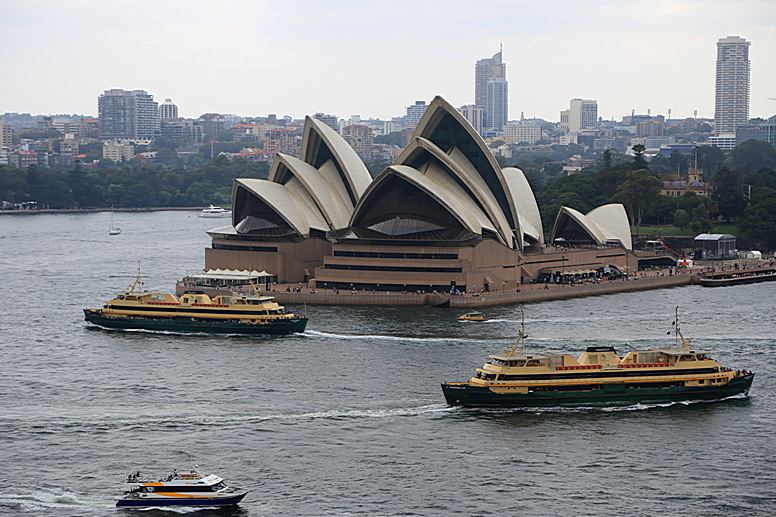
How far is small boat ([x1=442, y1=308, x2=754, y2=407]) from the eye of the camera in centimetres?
4516

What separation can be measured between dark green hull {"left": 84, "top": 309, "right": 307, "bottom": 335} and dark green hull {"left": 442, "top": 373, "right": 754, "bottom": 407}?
19991mm

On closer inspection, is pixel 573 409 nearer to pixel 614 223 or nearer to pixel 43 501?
pixel 43 501

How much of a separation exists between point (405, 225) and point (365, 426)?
41.2 metres

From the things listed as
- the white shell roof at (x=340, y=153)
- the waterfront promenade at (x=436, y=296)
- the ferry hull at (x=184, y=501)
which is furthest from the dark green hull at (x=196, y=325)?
the ferry hull at (x=184, y=501)

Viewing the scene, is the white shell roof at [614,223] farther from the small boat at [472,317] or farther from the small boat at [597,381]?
the small boat at [597,381]

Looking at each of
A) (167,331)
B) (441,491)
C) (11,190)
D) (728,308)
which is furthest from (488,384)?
(11,190)

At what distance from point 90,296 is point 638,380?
46.4 meters

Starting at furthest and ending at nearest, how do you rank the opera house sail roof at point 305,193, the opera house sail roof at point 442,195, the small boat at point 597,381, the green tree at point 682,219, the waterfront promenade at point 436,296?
the green tree at point 682,219, the opera house sail roof at point 305,193, the opera house sail roof at point 442,195, the waterfront promenade at point 436,296, the small boat at point 597,381

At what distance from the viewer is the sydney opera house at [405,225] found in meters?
80.4

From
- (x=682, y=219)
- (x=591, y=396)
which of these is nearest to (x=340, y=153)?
(x=682, y=219)

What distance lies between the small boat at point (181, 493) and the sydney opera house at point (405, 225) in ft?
150

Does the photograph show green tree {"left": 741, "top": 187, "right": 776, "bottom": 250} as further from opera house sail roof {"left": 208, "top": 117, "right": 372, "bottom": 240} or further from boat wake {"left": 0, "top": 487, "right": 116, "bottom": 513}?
boat wake {"left": 0, "top": 487, "right": 116, "bottom": 513}

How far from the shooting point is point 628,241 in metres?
97.7

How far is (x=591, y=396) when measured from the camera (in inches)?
1796
